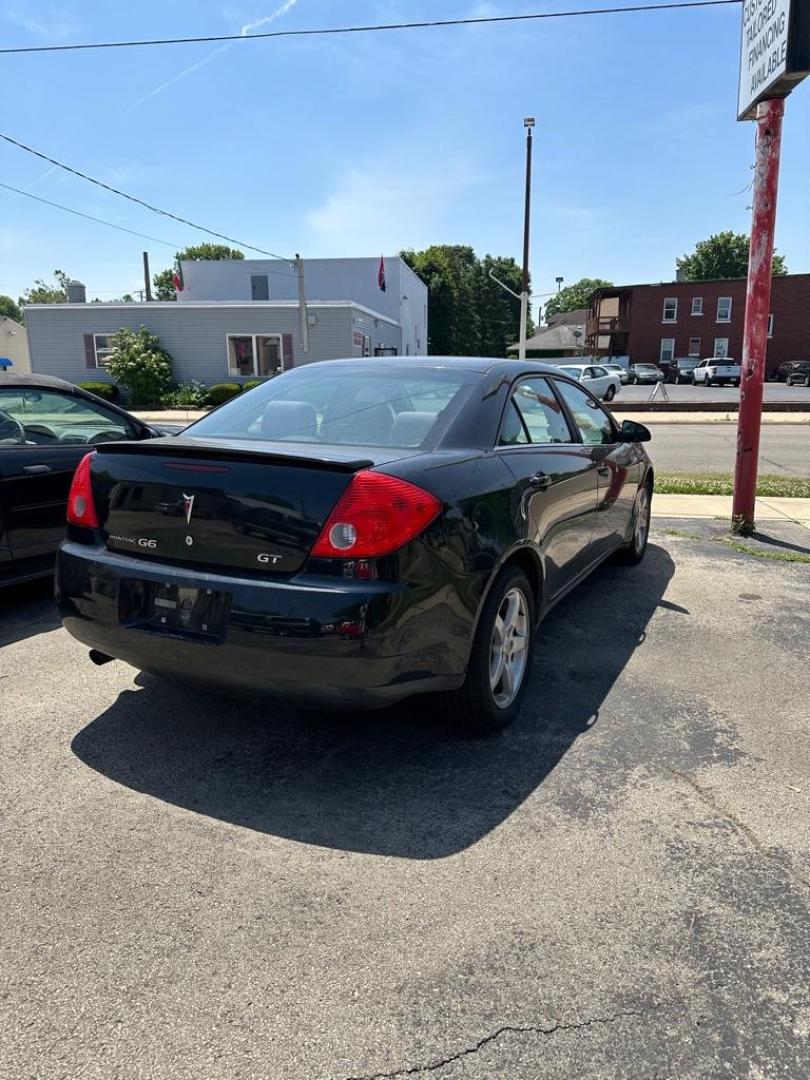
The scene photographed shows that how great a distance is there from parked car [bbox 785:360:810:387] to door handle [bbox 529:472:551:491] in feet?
148

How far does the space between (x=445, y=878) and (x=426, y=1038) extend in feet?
1.94

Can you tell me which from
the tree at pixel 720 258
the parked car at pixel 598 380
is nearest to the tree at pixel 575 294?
the tree at pixel 720 258

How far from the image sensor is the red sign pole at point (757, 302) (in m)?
6.59

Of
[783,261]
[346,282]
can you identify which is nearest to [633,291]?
[346,282]

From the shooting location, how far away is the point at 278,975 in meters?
2.00

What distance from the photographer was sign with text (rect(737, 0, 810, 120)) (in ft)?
19.8

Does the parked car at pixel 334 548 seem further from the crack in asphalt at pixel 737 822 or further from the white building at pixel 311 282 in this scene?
the white building at pixel 311 282

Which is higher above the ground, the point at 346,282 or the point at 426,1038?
the point at 346,282

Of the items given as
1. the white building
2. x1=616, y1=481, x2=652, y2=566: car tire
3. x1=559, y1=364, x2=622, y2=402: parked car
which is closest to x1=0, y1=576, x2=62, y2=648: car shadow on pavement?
x1=616, y1=481, x2=652, y2=566: car tire

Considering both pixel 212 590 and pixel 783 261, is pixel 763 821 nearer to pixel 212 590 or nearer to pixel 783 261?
pixel 212 590

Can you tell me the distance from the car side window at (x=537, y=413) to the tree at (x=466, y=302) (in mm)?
52312

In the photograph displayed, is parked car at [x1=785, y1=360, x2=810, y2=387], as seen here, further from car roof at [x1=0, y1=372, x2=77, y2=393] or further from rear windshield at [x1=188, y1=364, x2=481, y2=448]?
rear windshield at [x1=188, y1=364, x2=481, y2=448]

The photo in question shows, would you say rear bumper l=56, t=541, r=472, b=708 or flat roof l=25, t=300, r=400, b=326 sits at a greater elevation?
flat roof l=25, t=300, r=400, b=326

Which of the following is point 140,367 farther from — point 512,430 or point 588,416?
point 512,430
